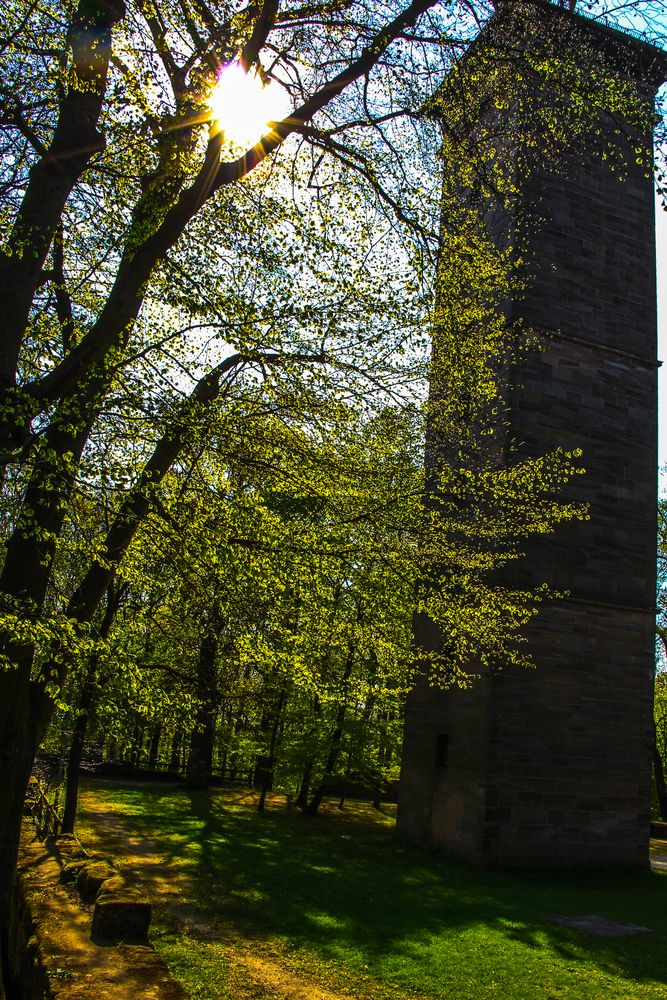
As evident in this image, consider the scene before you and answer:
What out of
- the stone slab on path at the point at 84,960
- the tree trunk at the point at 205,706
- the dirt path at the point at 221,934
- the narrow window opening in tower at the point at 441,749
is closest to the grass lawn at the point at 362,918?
the dirt path at the point at 221,934

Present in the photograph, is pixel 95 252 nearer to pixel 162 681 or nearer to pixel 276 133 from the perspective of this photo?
pixel 276 133

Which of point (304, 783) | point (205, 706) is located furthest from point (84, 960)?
point (304, 783)

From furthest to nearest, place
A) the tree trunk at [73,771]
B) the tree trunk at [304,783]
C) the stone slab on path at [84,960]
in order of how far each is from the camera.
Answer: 1. the tree trunk at [304,783]
2. the tree trunk at [73,771]
3. the stone slab on path at [84,960]

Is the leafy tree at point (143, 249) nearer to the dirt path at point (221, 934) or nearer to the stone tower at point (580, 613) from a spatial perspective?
the dirt path at point (221, 934)

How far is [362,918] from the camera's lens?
9148 millimetres

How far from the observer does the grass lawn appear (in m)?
7.10

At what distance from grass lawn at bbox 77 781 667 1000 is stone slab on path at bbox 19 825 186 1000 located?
978 mm

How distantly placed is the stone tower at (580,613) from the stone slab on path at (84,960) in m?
8.32

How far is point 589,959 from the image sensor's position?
8.32 metres

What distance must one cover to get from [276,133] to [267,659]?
5005 millimetres

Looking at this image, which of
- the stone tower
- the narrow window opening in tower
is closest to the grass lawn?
the stone tower

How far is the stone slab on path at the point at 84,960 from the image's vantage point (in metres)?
4.98

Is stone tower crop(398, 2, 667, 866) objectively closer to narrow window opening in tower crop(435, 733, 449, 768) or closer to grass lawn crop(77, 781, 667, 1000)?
narrow window opening in tower crop(435, 733, 449, 768)

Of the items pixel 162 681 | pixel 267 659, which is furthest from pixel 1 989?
pixel 162 681
